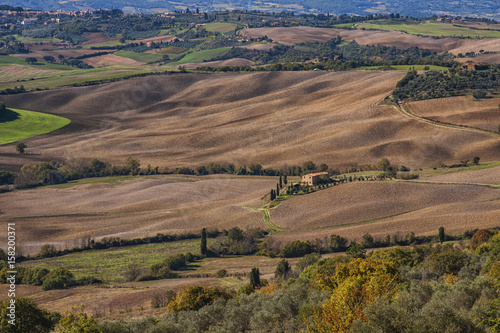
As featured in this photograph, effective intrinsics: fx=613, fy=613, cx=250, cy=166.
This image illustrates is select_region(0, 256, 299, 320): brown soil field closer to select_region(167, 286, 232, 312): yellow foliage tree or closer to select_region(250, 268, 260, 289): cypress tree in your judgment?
select_region(250, 268, 260, 289): cypress tree

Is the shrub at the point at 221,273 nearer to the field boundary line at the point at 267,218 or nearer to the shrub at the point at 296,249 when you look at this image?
the shrub at the point at 296,249

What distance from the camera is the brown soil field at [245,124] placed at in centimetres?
11881

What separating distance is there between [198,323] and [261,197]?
193 feet

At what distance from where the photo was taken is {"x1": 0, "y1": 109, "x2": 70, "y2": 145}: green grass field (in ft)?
463

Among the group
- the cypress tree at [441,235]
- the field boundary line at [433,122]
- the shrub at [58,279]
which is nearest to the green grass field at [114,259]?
the shrub at [58,279]

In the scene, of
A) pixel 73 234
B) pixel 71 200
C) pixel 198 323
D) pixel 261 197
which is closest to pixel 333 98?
pixel 261 197

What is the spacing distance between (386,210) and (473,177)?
18.6 meters

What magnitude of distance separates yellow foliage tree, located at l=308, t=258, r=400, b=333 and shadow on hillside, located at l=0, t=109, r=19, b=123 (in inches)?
5026

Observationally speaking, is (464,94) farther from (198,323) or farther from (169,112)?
(198,323)

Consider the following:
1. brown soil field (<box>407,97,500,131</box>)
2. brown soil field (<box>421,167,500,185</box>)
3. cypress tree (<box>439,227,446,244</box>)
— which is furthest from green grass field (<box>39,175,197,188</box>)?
cypress tree (<box>439,227,446,244</box>)

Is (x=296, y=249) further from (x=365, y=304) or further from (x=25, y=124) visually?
(x=25, y=124)

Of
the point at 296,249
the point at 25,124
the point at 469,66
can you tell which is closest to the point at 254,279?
the point at 296,249

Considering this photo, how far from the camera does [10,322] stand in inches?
1296

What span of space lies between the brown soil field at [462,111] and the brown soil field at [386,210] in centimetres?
4007
